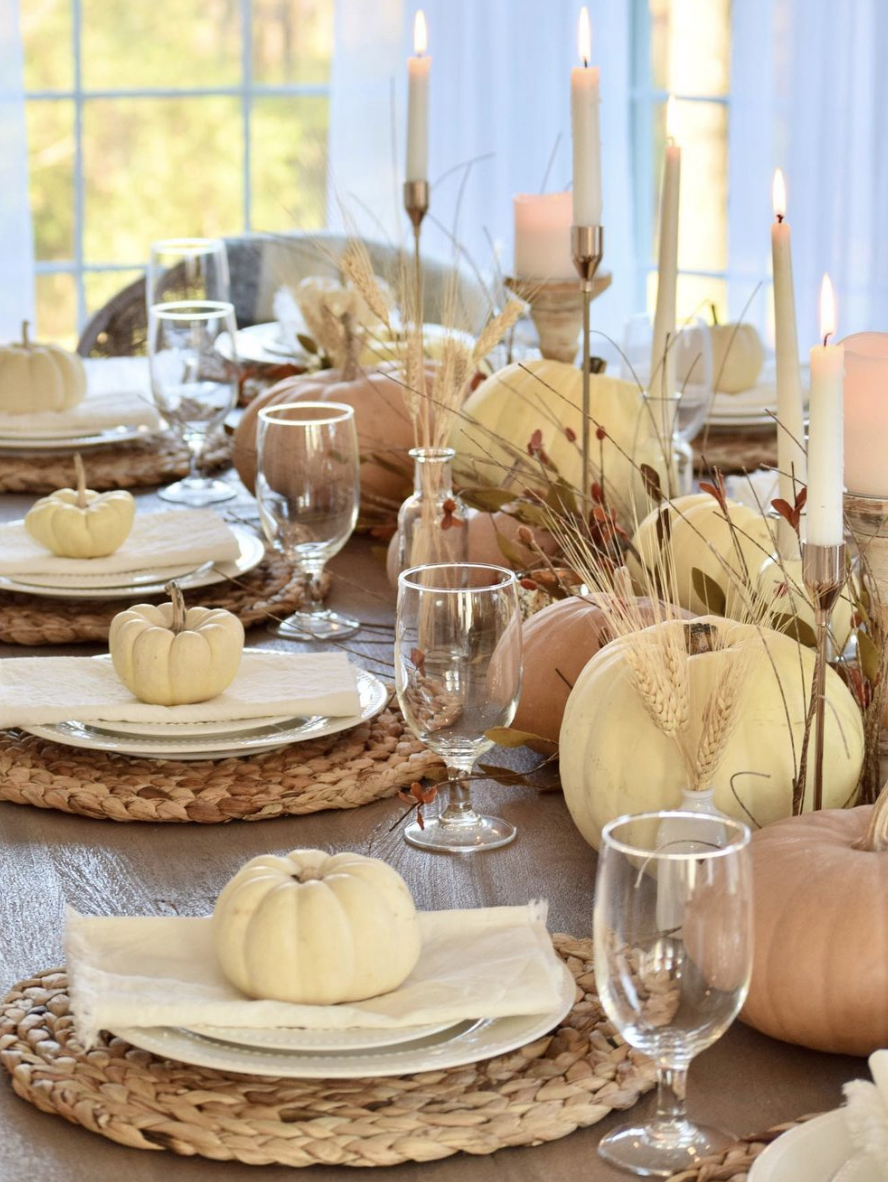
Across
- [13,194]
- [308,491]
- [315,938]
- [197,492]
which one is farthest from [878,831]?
[13,194]

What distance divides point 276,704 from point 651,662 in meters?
0.39

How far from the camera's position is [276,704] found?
3.95ft

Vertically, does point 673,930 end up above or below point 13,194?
below

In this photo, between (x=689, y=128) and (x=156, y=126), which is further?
(x=156, y=126)

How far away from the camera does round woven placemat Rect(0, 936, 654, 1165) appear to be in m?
0.73

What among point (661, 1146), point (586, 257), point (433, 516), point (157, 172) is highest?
point (157, 172)

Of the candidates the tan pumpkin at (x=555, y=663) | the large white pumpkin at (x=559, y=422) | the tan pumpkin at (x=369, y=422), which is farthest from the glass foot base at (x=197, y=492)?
the tan pumpkin at (x=555, y=663)

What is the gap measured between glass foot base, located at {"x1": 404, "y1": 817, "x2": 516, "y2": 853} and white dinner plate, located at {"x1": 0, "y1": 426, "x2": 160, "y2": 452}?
117cm

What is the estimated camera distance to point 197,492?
2.02 m

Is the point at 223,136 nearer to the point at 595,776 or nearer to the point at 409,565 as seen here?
the point at 409,565

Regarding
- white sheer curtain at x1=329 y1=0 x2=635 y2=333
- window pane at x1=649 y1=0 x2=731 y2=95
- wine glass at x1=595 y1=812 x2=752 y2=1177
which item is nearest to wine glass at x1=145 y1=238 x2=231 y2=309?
wine glass at x1=595 y1=812 x2=752 y2=1177

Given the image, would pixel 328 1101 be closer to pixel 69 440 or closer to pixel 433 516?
pixel 433 516

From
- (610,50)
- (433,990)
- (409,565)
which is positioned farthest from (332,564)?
(610,50)

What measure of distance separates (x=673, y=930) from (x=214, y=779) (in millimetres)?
545
